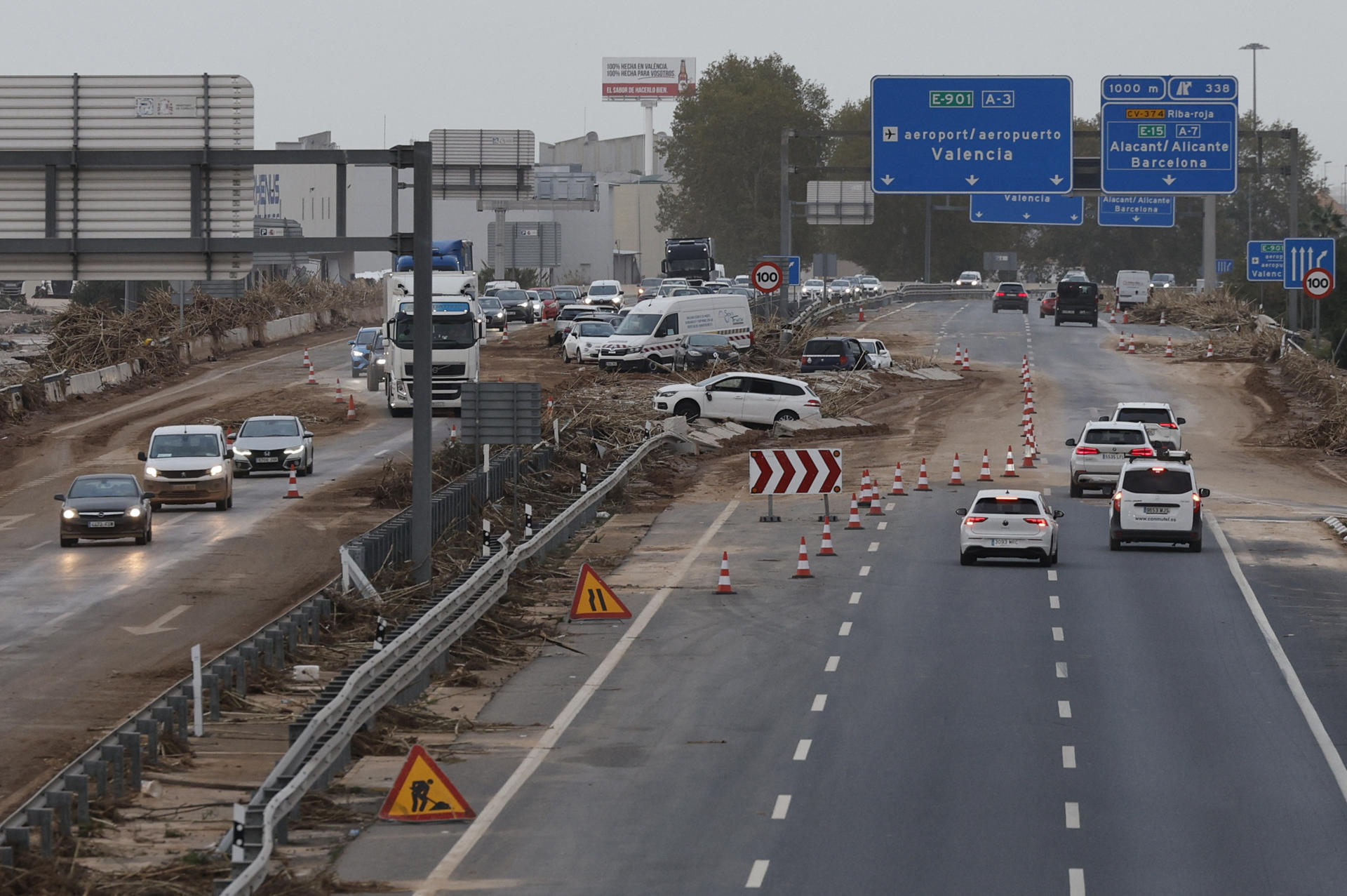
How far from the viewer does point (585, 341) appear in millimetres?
62156

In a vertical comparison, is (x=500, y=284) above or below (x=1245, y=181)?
below

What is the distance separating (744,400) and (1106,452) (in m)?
12.8

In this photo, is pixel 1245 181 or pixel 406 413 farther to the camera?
pixel 1245 181

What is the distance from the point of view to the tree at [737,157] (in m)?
162

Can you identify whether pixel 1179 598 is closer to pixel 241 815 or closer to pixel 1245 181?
pixel 241 815

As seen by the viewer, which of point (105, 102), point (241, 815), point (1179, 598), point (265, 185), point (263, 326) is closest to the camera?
point (241, 815)

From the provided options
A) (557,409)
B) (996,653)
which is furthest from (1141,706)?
(557,409)

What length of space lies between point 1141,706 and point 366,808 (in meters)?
8.87

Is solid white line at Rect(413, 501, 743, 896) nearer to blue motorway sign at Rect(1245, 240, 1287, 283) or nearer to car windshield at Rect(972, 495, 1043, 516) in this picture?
car windshield at Rect(972, 495, 1043, 516)

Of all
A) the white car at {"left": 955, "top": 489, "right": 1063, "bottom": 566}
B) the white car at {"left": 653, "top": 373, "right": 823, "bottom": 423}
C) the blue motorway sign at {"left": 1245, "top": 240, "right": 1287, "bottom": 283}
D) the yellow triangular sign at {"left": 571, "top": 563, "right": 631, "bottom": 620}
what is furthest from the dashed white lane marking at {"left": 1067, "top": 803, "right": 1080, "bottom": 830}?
the blue motorway sign at {"left": 1245, "top": 240, "right": 1287, "bottom": 283}

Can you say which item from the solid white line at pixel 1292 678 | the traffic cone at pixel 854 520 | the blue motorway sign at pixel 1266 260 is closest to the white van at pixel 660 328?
the blue motorway sign at pixel 1266 260

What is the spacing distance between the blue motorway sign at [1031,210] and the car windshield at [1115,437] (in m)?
45.8

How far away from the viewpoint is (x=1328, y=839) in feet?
54.3

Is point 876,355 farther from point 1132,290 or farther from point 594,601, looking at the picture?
point 594,601
